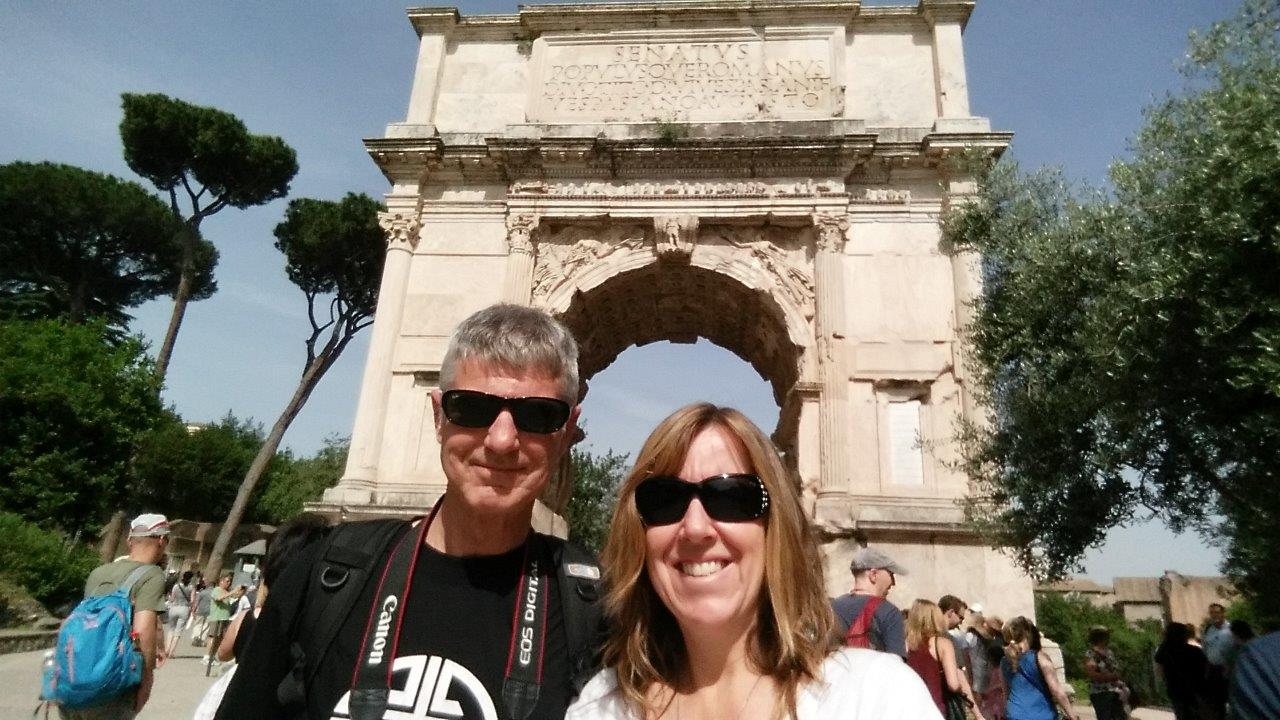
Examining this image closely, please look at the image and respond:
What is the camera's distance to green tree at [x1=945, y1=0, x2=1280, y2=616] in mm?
5391

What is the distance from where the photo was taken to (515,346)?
197 cm

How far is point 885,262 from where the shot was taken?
1181cm

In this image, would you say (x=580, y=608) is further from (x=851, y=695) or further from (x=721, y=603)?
(x=851, y=695)

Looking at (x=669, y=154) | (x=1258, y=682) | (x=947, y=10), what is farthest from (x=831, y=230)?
(x=1258, y=682)

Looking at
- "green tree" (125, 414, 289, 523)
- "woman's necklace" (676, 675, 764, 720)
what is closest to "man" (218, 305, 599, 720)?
"woman's necklace" (676, 675, 764, 720)

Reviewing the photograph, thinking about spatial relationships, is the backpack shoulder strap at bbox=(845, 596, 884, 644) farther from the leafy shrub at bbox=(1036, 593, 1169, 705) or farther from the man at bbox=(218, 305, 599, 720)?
the leafy shrub at bbox=(1036, 593, 1169, 705)

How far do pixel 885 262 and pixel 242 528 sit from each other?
28853 millimetres

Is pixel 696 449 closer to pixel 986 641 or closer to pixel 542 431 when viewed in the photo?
pixel 542 431

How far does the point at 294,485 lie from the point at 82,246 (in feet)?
47.7

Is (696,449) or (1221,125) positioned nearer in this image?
(696,449)

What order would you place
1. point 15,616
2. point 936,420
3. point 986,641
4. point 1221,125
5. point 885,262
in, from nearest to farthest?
point 1221,125 → point 986,641 → point 936,420 → point 885,262 → point 15,616

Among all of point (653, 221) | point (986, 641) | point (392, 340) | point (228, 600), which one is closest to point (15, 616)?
point (228, 600)

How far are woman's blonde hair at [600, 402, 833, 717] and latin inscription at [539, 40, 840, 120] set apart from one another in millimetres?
11712

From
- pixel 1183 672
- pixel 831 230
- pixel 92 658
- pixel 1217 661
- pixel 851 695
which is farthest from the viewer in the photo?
pixel 831 230
